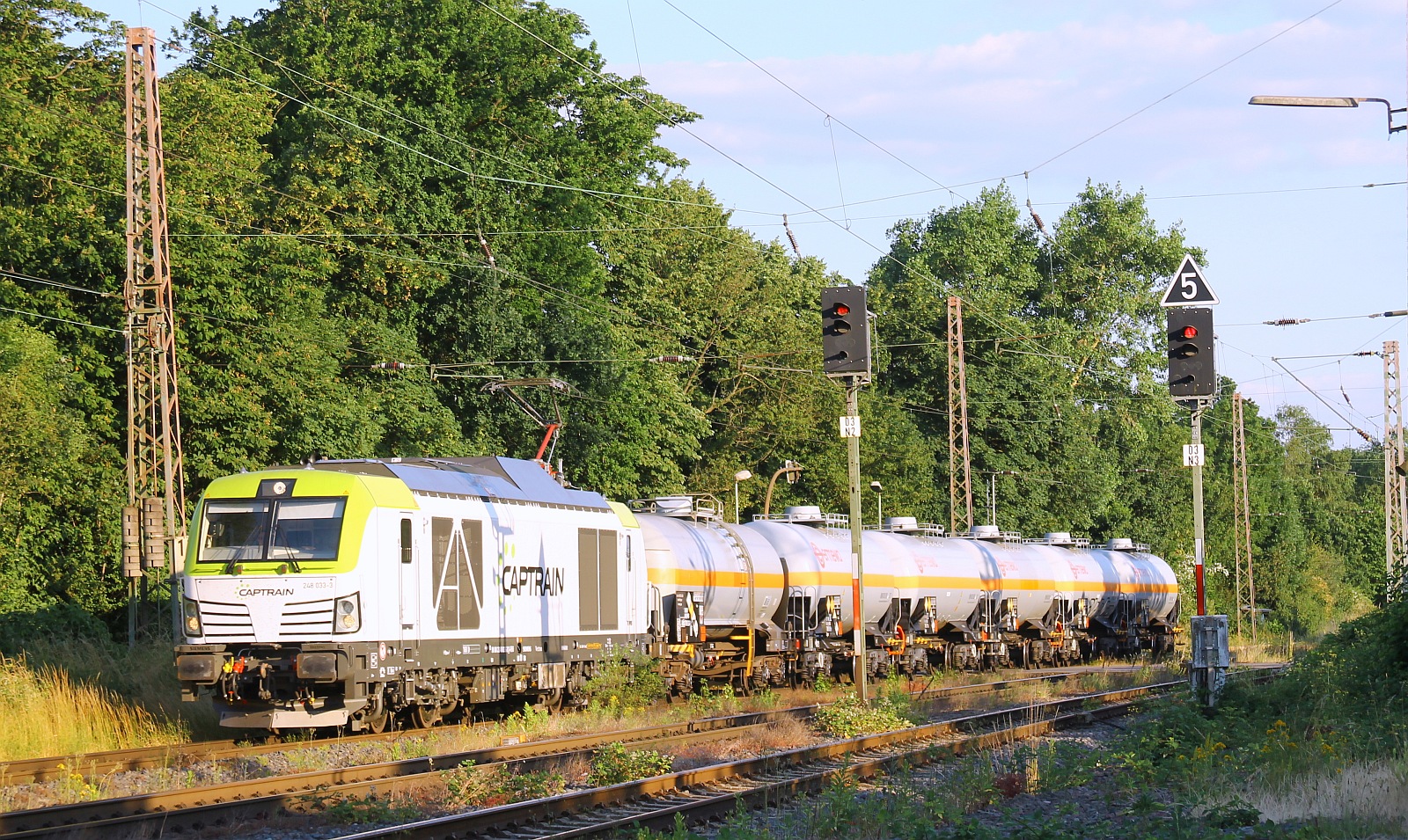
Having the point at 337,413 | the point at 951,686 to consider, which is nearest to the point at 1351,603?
the point at 951,686

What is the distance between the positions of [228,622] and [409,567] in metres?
2.26

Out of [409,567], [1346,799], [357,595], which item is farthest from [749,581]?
[1346,799]

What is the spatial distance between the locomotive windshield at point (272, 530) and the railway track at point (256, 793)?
2267 millimetres

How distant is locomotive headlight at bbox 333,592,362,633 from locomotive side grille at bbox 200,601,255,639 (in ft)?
3.35

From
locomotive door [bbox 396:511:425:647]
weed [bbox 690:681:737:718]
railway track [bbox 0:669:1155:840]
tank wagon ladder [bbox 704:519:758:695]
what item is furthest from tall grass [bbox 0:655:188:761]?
tank wagon ladder [bbox 704:519:758:695]

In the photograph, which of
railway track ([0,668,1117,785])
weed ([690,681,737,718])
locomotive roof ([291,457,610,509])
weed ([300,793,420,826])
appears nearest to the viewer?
weed ([300,793,420,826])

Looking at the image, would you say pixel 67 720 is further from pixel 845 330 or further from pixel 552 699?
pixel 845 330

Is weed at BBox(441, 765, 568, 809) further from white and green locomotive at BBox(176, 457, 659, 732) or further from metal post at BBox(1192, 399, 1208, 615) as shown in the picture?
metal post at BBox(1192, 399, 1208, 615)

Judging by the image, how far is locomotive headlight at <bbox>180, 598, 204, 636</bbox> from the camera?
59.8 ft

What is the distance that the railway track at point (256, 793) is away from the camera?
12.0 metres

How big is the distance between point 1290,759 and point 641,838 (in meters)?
7.37

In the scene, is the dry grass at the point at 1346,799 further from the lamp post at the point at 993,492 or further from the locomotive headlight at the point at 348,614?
the lamp post at the point at 993,492

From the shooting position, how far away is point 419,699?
19.6m

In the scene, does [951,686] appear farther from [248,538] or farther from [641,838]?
[641,838]
